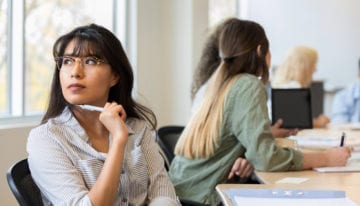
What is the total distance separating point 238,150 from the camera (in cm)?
205

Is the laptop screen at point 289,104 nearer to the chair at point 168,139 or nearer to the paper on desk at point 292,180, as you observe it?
the chair at point 168,139

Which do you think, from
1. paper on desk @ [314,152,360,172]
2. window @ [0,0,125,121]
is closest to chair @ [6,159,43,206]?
paper on desk @ [314,152,360,172]

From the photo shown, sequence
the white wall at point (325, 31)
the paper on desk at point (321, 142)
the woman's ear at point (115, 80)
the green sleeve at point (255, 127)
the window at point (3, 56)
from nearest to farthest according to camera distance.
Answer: the woman's ear at point (115, 80) < the green sleeve at point (255, 127) < the paper on desk at point (321, 142) < the window at point (3, 56) < the white wall at point (325, 31)

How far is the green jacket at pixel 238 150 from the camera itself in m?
1.89

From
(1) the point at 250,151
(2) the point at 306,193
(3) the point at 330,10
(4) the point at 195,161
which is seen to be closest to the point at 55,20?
(4) the point at 195,161

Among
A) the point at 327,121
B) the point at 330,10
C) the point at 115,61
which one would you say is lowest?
the point at 327,121

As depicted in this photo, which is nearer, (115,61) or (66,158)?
(66,158)

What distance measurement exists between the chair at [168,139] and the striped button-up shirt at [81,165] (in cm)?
88

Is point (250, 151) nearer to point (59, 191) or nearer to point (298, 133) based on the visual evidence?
point (59, 191)

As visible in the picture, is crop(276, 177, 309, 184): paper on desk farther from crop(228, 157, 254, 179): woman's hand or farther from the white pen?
the white pen

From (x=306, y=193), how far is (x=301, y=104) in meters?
1.45

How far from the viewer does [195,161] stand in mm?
2094

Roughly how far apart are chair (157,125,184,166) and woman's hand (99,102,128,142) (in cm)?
107

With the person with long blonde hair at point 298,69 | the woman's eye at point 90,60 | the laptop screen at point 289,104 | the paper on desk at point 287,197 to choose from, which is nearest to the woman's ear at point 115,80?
the woman's eye at point 90,60
